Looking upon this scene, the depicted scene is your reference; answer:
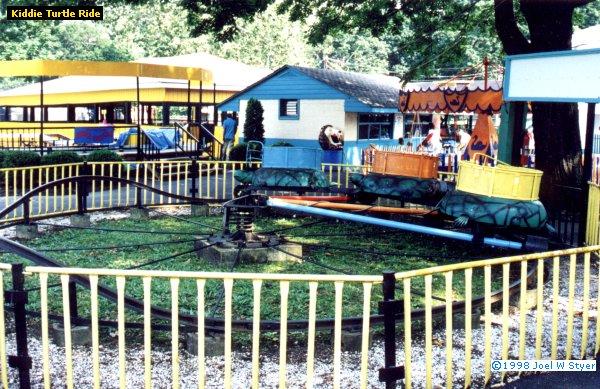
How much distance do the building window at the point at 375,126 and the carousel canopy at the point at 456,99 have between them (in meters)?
9.91

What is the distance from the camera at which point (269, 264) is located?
862cm

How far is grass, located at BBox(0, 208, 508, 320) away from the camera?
671 centimetres

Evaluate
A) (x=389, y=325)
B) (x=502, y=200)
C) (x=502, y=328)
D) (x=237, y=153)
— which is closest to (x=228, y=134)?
(x=237, y=153)

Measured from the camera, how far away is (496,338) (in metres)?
5.73

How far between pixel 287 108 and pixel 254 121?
198 centimetres

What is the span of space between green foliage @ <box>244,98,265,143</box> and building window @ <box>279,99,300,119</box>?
4.26 ft

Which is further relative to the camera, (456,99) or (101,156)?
(101,156)

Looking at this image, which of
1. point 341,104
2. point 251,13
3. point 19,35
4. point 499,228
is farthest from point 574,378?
point 19,35

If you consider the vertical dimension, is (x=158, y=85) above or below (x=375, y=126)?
above

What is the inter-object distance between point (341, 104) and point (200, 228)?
1509cm

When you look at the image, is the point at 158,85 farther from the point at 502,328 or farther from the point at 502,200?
the point at 502,328

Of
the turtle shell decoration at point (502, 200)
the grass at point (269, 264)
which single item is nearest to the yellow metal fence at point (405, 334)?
the grass at point (269, 264)

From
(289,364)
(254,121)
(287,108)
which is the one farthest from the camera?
(287,108)

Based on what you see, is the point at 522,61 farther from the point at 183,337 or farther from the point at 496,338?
the point at 183,337
